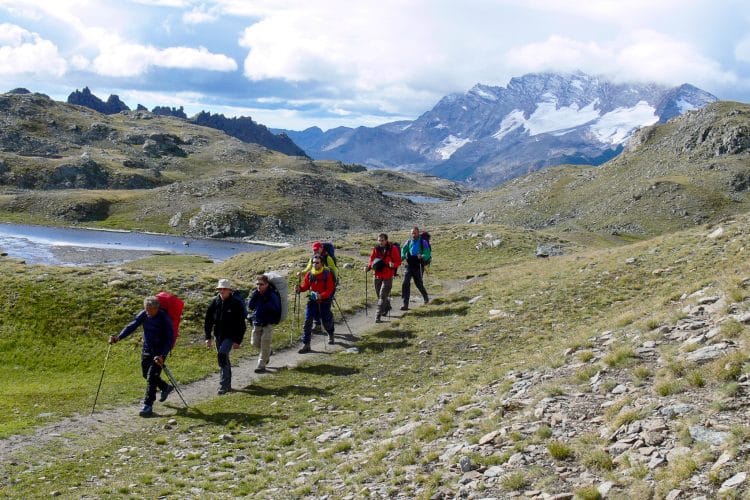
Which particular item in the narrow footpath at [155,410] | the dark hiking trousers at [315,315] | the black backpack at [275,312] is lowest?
the narrow footpath at [155,410]

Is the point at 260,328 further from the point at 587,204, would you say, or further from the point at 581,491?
the point at 587,204

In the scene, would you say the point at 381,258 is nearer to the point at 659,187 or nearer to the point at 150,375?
the point at 150,375

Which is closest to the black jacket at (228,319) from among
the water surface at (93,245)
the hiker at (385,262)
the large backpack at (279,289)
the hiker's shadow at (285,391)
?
the hiker's shadow at (285,391)

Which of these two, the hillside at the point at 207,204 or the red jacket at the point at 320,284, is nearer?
the red jacket at the point at 320,284

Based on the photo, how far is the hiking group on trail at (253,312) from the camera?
18.2 meters

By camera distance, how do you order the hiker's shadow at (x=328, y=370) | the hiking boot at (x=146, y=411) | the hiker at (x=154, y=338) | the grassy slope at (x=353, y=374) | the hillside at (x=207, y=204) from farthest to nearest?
the hillside at (x=207, y=204) < the hiker's shadow at (x=328, y=370) < the hiking boot at (x=146, y=411) < the hiker at (x=154, y=338) < the grassy slope at (x=353, y=374)

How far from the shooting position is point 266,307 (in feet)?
71.6

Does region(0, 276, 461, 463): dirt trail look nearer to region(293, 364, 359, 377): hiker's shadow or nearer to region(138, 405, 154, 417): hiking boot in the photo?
region(138, 405, 154, 417): hiking boot

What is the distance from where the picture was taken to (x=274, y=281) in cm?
2206

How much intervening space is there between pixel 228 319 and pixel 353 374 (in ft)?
16.2

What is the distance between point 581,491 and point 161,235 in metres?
129

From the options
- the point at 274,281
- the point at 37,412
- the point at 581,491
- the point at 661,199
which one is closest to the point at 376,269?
the point at 274,281

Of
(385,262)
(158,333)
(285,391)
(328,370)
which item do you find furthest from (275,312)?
(385,262)

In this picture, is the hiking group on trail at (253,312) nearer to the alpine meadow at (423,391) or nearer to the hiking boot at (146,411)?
the hiking boot at (146,411)
